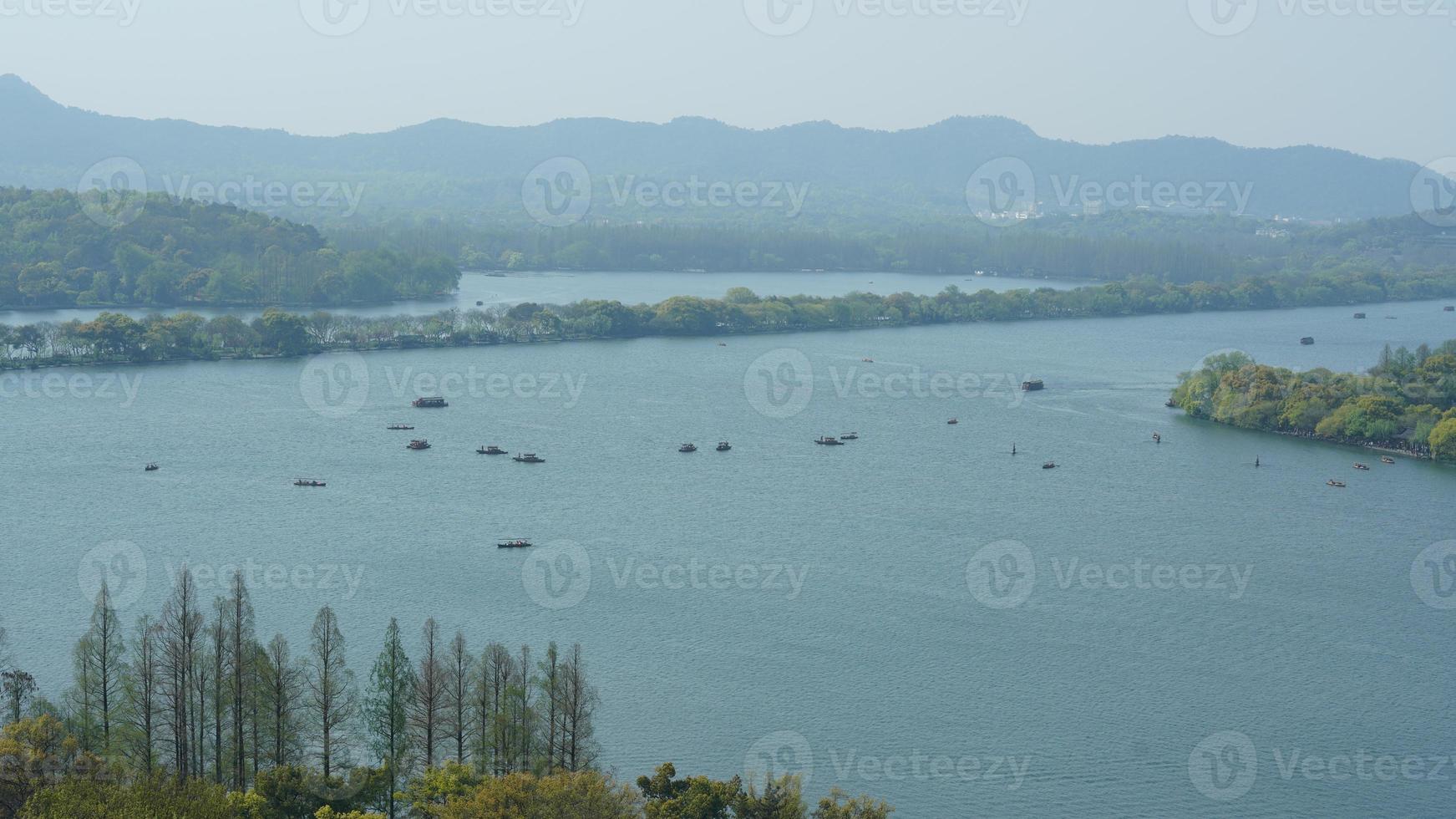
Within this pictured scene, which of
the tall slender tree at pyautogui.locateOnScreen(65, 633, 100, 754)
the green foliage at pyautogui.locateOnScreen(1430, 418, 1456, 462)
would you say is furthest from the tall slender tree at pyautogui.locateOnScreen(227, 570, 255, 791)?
the green foliage at pyautogui.locateOnScreen(1430, 418, 1456, 462)

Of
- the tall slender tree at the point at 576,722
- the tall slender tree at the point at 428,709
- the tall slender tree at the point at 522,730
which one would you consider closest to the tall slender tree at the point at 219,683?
the tall slender tree at the point at 428,709

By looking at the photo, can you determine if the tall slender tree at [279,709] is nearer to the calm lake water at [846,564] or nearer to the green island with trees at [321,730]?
the green island with trees at [321,730]

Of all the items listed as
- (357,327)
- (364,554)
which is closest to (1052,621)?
(364,554)

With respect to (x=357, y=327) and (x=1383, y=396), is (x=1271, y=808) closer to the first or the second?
(x=1383, y=396)

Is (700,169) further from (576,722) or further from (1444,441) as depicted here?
(576,722)

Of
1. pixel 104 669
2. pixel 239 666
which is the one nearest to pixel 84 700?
pixel 104 669
